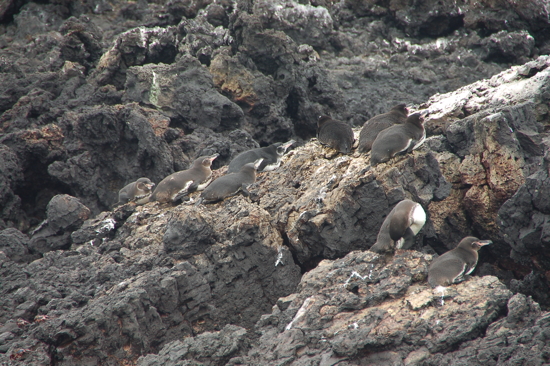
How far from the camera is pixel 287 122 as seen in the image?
17.3 meters

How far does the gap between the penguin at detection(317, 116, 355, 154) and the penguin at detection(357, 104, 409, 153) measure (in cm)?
32

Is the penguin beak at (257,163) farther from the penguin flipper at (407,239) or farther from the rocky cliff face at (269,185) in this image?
the penguin flipper at (407,239)

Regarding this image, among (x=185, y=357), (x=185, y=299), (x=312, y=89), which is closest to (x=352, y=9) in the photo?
(x=312, y=89)

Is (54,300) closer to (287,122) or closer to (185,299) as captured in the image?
(185,299)

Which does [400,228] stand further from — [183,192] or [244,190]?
[183,192]

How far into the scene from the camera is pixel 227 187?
11094 mm

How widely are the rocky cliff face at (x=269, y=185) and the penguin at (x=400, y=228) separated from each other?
25 centimetres

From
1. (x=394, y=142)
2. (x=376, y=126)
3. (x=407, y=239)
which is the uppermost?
(x=394, y=142)

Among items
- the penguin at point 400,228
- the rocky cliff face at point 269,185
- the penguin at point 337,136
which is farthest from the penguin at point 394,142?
the penguin at point 400,228

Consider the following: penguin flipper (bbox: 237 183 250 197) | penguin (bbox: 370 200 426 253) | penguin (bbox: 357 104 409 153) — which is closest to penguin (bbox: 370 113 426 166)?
penguin (bbox: 357 104 409 153)

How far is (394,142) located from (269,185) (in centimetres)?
295

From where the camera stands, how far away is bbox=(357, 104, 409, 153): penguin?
11.2 m

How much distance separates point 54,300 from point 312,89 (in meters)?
11.1

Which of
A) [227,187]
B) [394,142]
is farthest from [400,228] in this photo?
[227,187]
